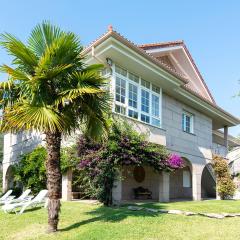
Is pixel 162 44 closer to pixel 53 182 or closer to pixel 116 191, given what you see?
pixel 116 191

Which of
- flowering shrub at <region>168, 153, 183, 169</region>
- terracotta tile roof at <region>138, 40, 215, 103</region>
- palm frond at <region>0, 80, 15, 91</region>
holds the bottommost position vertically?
flowering shrub at <region>168, 153, 183, 169</region>

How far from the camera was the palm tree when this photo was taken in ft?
33.1

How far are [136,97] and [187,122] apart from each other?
7449 mm

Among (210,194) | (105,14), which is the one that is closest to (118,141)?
(105,14)

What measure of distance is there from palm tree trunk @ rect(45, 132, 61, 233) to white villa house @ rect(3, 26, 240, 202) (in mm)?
5064

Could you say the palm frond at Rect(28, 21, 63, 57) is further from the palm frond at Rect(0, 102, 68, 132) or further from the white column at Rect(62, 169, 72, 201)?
the white column at Rect(62, 169, 72, 201)

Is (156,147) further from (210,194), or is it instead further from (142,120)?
(210,194)

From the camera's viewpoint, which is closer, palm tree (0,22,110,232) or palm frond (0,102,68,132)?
palm frond (0,102,68,132)

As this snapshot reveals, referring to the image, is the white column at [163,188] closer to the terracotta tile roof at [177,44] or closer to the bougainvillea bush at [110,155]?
the bougainvillea bush at [110,155]

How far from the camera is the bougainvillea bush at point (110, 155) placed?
14531 mm

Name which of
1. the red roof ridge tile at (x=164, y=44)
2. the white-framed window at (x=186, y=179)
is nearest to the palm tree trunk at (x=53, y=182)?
the red roof ridge tile at (x=164, y=44)

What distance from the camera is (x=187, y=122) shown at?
78.8 feet

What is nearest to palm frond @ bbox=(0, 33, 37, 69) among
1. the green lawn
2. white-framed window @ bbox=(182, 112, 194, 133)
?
the green lawn

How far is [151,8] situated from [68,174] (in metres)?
9.38
